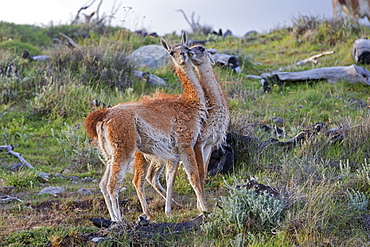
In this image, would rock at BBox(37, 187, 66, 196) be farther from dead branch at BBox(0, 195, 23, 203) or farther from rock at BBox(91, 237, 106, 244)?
rock at BBox(91, 237, 106, 244)

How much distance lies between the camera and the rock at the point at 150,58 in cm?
1477

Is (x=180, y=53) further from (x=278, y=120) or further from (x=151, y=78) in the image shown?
(x=151, y=78)

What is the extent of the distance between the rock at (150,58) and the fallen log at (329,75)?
3327 mm

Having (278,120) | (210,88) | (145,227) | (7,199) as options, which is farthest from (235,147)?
(7,199)

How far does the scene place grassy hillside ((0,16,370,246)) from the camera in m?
5.72

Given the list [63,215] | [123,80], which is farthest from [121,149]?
[123,80]

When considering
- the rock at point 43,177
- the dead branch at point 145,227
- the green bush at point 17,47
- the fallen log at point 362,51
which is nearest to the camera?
the dead branch at point 145,227

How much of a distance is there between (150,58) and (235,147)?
721 cm

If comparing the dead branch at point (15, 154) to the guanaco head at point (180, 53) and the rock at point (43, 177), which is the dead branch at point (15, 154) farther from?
the guanaco head at point (180, 53)

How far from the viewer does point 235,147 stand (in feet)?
29.3

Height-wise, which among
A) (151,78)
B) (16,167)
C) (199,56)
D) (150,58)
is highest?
(199,56)

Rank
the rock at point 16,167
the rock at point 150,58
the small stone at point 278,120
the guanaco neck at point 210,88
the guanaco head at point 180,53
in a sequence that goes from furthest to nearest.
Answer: the rock at point 150,58 < the small stone at point 278,120 < the rock at point 16,167 < the guanaco neck at point 210,88 < the guanaco head at point 180,53

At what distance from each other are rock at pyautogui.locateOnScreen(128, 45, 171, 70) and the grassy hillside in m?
0.58

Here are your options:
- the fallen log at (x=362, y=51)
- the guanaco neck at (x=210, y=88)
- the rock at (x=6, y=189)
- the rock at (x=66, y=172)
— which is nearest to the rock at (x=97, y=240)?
the guanaco neck at (x=210, y=88)
